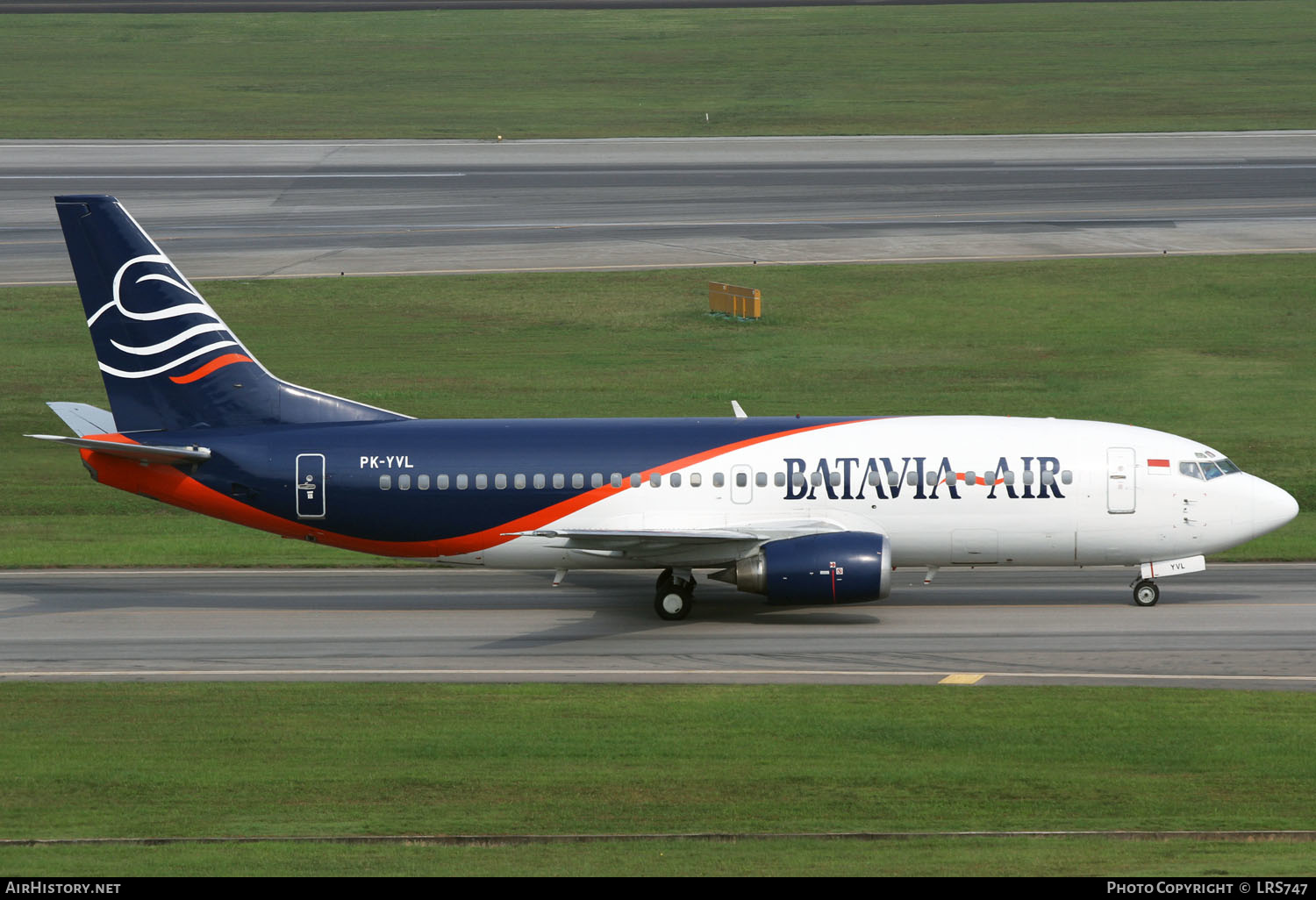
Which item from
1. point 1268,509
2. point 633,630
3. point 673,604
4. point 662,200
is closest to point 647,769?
point 633,630

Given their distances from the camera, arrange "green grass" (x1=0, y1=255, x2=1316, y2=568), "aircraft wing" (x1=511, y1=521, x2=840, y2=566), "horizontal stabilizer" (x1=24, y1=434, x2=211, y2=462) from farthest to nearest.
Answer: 1. "green grass" (x1=0, y1=255, x2=1316, y2=568)
2. "horizontal stabilizer" (x1=24, y1=434, x2=211, y2=462)
3. "aircraft wing" (x1=511, y1=521, x2=840, y2=566)

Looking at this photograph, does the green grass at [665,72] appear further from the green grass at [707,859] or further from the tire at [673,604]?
the green grass at [707,859]

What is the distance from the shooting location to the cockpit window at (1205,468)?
121ft

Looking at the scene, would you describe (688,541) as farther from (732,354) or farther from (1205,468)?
(732,354)

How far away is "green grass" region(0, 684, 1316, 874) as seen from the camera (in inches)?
838

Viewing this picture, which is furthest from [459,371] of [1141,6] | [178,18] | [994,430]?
[1141,6]

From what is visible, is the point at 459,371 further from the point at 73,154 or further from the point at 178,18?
the point at 178,18

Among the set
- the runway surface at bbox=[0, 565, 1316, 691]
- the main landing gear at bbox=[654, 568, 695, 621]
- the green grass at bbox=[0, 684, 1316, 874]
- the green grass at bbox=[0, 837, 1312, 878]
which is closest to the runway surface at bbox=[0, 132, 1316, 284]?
the runway surface at bbox=[0, 565, 1316, 691]

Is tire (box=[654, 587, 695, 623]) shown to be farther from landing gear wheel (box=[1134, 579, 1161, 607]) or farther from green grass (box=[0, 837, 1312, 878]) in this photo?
green grass (box=[0, 837, 1312, 878])

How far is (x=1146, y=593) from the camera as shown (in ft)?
123

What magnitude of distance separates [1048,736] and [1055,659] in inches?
244

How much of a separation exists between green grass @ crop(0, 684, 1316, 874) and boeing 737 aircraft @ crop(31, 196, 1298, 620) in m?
6.33

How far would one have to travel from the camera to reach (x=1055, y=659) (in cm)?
3303

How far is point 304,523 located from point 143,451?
156 inches
